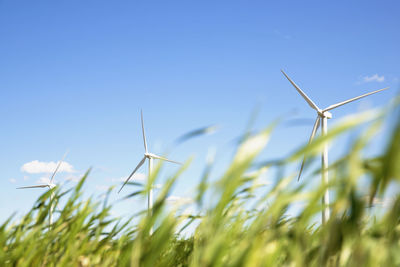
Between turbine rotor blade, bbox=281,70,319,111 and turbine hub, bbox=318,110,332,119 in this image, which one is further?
turbine rotor blade, bbox=281,70,319,111

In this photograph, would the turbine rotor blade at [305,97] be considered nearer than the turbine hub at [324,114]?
No

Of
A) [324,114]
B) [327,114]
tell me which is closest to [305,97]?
[324,114]

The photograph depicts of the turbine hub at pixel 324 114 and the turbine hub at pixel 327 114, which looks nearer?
the turbine hub at pixel 324 114

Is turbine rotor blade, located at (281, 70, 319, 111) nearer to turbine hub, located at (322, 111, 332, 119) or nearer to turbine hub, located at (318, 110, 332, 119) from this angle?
turbine hub, located at (318, 110, 332, 119)

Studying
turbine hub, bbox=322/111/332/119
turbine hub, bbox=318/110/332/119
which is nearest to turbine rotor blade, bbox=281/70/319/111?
turbine hub, bbox=318/110/332/119

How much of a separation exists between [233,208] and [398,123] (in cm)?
130

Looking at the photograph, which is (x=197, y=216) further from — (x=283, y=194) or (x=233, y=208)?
(x=283, y=194)

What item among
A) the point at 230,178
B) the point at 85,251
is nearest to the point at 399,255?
the point at 230,178

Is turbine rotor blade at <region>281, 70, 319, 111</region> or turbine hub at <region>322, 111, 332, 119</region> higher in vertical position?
turbine rotor blade at <region>281, 70, 319, 111</region>

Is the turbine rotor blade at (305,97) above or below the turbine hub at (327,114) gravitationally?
above

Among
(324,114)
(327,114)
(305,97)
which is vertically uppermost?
(305,97)

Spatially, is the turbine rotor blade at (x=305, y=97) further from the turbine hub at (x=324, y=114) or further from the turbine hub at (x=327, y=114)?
the turbine hub at (x=327, y=114)

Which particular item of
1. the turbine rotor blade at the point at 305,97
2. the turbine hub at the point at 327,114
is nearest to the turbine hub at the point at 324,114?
the turbine hub at the point at 327,114

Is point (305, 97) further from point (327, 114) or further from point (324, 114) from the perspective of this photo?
point (327, 114)
